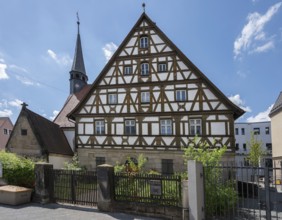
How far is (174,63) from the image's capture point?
2003 centimetres

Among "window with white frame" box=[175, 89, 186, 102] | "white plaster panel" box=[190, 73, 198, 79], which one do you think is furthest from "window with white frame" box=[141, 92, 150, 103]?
"white plaster panel" box=[190, 73, 198, 79]

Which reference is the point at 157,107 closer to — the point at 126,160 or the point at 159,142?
the point at 159,142

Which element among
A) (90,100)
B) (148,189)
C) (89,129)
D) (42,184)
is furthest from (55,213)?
(90,100)

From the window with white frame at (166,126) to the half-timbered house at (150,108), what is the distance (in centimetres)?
7

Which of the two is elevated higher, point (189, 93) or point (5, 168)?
point (189, 93)

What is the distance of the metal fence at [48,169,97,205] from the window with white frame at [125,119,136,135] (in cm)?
946

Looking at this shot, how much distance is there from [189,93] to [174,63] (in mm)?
2533

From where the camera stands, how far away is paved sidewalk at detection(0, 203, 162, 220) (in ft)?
31.2

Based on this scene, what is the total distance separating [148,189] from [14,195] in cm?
558

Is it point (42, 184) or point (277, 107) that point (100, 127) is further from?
point (277, 107)

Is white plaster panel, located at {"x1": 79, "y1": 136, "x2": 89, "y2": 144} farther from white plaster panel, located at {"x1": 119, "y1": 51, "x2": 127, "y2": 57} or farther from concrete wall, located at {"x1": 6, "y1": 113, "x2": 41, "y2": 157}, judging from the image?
white plaster panel, located at {"x1": 119, "y1": 51, "x2": 127, "y2": 57}

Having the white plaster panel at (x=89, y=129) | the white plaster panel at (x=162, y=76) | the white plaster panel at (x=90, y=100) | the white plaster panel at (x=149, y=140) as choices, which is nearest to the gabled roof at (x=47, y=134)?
the white plaster panel at (x=89, y=129)

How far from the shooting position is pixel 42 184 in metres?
11.6

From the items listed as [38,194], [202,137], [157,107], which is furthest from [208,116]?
[38,194]
